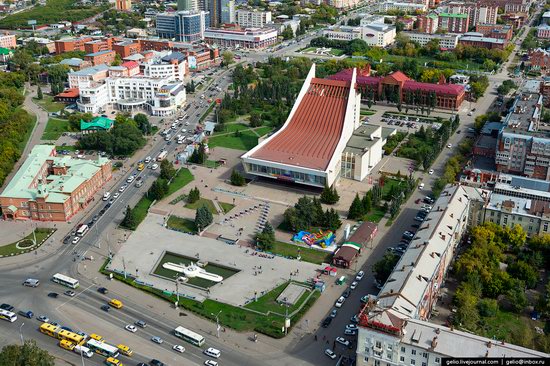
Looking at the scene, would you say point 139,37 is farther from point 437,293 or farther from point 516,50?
point 437,293

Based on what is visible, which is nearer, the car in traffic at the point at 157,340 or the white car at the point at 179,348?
the white car at the point at 179,348

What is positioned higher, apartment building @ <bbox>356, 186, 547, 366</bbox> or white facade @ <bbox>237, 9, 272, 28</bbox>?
white facade @ <bbox>237, 9, 272, 28</bbox>

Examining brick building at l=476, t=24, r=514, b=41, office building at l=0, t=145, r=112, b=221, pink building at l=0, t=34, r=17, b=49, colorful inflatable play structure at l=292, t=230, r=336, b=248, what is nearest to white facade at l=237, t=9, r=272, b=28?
brick building at l=476, t=24, r=514, b=41

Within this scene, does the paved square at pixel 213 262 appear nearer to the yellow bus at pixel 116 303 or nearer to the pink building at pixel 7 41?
the yellow bus at pixel 116 303

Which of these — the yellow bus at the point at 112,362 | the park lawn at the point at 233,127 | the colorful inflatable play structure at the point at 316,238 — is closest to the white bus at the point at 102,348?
the yellow bus at the point at 112,362

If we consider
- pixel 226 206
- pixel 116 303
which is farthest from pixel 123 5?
pixel 116 303

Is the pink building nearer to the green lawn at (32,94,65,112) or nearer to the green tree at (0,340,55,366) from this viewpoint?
Answer: the green lawn at (32,94,65,112)

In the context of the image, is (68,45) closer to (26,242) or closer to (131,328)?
(26,242)
